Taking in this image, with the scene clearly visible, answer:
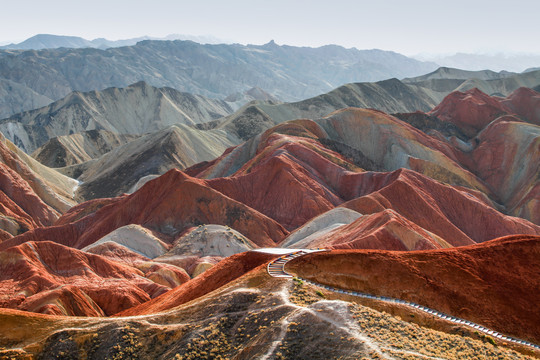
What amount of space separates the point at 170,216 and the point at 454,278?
5220cm

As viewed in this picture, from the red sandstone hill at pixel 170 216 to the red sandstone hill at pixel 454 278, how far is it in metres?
41.9

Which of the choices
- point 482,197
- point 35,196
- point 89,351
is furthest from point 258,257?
point 35,196

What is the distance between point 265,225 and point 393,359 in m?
55.4

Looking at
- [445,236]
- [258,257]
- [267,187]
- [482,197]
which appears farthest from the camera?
[482,197]

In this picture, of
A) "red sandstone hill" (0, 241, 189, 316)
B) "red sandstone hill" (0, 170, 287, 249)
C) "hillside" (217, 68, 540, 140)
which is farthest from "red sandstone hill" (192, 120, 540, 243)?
"hillside" (217, 68, 540, 140)

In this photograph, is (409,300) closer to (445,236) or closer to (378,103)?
(445,236)

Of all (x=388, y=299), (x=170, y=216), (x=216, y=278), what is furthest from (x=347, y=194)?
(x=388, y=299)

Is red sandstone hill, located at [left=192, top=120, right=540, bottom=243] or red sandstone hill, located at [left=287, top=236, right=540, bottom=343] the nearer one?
red sandstone hill, located at [left=287, top=236, right=540, bottom=343]

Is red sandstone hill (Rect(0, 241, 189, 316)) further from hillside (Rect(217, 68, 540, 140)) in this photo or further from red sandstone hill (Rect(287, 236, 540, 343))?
hillside (Rect(217, 68, 540, 140))

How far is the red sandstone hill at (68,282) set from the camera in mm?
41625

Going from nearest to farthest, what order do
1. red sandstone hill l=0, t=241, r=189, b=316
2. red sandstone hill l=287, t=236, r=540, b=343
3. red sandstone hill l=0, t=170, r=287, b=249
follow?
red sandstone hill l=287, t=236, r=540, b=343
red sandstone hill l=0, t=241, r=189, b=316
red sandstone hill l=0, t=170, r=287, b=249

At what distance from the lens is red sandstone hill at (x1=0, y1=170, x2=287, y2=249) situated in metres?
75.4

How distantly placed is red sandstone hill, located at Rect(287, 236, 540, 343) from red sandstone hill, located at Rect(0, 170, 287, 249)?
137 feet

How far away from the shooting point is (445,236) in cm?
7212
